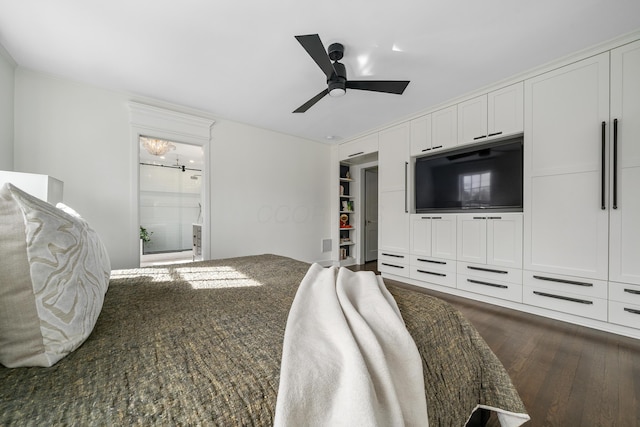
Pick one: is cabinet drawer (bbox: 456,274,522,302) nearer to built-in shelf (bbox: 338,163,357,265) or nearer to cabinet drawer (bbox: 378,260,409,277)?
cabinet drawer (bbox: 378,260,409,277)

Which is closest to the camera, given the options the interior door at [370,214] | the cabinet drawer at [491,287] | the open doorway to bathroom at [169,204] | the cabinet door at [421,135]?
the cabinet drawer at [491,287]

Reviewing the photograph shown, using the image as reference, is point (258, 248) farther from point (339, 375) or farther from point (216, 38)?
point (339, 375)

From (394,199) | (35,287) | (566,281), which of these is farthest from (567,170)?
(35,287)

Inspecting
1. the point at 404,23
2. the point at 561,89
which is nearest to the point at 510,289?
the point at 561,89

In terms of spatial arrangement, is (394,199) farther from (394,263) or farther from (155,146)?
(155,146)

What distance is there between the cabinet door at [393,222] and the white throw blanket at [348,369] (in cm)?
288

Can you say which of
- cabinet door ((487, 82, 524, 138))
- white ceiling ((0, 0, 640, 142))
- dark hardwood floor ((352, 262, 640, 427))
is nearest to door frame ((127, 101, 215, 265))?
white ceiling ((0, 0, 640, 142))

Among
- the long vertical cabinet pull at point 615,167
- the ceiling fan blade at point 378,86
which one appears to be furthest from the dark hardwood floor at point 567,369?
the ceiling fan blade at point 378,86

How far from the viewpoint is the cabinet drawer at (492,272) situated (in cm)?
260

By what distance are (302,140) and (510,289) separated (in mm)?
3744

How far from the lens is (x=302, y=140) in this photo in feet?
14.7

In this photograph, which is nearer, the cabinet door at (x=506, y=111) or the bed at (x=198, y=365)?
the bed at (x=198, y=365)

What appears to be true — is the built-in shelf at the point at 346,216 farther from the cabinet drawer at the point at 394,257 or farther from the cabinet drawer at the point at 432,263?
the cabinet drawer at the point at 432,263

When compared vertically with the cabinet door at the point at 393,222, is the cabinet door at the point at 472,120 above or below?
above
